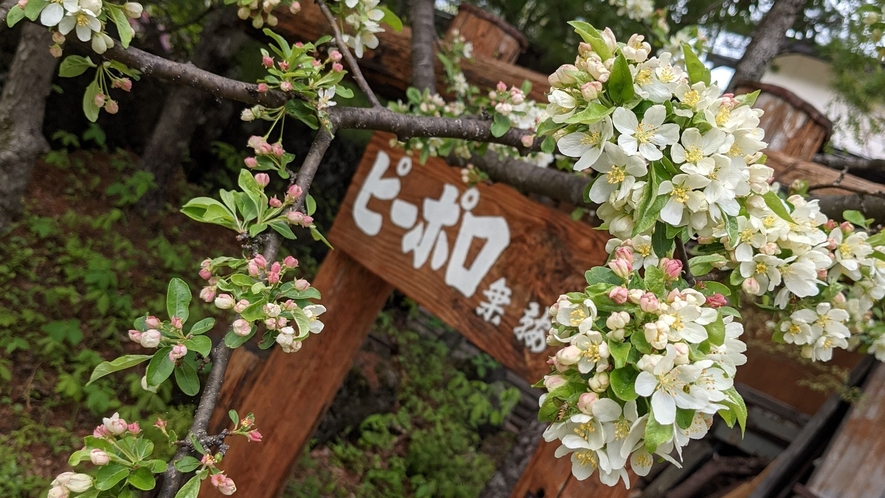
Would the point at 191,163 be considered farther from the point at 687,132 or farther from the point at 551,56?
the point at 687,132

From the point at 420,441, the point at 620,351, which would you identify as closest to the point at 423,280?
the point at 620,351

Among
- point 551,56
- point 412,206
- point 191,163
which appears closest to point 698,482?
point 412,206

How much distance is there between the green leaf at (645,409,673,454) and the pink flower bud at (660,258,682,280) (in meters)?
0.18

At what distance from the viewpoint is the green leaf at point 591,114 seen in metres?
0.68

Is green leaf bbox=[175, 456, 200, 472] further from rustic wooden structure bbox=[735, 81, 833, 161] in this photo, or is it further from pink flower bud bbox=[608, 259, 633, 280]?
rustic wooden structure bbox=[735, 81, 833, 161]

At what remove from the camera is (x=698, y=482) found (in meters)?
3.59

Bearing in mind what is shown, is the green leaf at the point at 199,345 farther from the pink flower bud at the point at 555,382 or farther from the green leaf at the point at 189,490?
the pink flower bud at the point at 555,382

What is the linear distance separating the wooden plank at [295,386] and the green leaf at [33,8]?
4.53 feet

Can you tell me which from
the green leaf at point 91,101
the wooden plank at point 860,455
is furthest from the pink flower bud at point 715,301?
the wooden plank at point 860,455

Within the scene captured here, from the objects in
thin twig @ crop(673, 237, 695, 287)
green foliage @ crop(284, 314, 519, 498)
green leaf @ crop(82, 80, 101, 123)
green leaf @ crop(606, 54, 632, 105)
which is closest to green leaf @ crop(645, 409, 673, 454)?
thin twig @ crop(673, 237, 695, 287)

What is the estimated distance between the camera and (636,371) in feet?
2.09

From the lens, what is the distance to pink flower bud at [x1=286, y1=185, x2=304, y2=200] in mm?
878

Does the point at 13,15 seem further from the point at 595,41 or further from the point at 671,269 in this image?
the point at 671,269

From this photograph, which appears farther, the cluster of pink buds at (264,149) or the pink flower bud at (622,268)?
the cluster of pink buds at (264,149)
